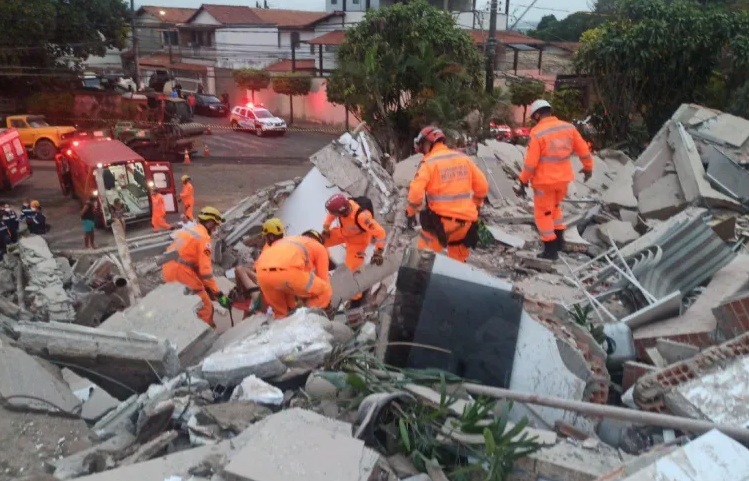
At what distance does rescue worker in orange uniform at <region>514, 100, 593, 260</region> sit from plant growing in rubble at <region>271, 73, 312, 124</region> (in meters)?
28.8

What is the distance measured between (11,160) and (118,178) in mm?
4911

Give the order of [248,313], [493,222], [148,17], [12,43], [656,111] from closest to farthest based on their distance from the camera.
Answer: [248,313], [493,222], [656,111], [12,43], [148,17]

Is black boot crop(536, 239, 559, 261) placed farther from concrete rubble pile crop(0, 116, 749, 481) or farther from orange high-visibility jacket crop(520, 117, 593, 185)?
orange high-visibility jacket crop(520, 117, 593, 185)

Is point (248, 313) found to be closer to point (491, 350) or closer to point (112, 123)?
point (491, 350)

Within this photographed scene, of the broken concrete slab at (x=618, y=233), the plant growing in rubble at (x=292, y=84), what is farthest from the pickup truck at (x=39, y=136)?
the broken concrete slab at (x=618, y=233)

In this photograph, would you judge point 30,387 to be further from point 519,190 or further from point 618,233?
point 519,190

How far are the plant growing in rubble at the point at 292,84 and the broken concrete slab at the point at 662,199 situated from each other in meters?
Result: 27.6

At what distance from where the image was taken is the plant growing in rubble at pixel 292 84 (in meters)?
33.7

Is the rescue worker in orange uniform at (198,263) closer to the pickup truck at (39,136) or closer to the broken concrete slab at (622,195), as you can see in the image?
the broken concrete slab at (622,195)

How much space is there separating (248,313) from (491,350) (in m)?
3.76

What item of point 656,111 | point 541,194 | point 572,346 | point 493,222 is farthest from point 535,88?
point 572,346

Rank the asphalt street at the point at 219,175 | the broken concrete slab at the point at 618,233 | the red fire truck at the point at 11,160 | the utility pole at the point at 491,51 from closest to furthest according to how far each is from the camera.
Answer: the broken concrete slab at the point at 618,233 → the asphalt street at the point at 219,175 → the utility pole at the point at 491,51 → the red fire truck at the point at 11,160

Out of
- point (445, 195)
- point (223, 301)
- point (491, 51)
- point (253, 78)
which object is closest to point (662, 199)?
point (445, 195)

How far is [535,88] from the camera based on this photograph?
2500 cm
